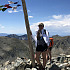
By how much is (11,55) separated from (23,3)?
3617 cm

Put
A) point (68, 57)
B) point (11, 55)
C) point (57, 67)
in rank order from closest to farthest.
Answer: point (57, 67) < point (68, 57) < point (11, 55)

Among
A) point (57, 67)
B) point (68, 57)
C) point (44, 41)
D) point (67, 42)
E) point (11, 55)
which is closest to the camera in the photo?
point (44, 41)

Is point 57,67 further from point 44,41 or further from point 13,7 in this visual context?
point 13,7

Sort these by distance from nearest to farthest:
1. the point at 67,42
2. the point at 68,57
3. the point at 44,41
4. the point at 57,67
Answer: the point at 44,41 → the point at 57,67 → the point at 68,57 → the point at 67,42

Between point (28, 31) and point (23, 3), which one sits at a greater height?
point (23, 3)

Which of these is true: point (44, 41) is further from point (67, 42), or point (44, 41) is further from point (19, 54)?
point (67, 42)

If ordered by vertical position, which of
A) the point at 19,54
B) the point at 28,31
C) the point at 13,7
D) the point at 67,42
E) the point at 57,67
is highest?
the point at 13,7

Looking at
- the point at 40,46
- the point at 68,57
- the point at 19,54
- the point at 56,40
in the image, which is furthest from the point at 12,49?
the point at 40,46

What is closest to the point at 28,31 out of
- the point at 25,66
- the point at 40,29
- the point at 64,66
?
the point at 40,29

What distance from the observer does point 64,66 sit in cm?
627

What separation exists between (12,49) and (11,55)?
2.91 meters

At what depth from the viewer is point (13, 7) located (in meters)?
5.55

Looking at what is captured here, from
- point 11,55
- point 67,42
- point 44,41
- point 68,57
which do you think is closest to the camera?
point 44,41

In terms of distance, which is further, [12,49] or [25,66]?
[12,49]
